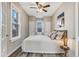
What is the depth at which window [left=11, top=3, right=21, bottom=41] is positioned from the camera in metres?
3.86

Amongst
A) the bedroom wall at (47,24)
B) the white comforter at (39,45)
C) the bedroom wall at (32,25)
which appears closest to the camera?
the white comforter at (39,45)

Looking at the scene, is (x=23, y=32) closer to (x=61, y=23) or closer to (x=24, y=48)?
(x=24, y=48)

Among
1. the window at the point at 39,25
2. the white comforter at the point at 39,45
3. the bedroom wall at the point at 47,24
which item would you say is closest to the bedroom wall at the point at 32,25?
the window at the point at 39,25

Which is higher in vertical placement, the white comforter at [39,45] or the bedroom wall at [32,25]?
the bedroom wall at [32,25]

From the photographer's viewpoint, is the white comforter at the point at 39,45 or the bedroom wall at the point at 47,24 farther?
the bedroom wall at the point at 47,24

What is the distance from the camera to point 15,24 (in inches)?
163


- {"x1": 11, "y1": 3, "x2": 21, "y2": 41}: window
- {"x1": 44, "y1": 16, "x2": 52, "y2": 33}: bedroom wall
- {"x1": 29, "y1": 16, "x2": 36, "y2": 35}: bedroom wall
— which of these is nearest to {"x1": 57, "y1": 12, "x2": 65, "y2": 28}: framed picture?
{"x1": 44, "y1": 16, "x2": 52, "y2": 33}: bedroom wall

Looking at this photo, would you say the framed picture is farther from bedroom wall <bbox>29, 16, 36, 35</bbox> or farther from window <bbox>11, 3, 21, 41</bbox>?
window <bbox>11, 3, 21, 41</bbox>

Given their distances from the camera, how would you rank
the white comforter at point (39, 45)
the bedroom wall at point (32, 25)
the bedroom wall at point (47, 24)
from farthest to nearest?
the bedroom wall at point (32, 25)
the bedroom wall at point (47, 24)
the white comforter at point (39, 45)

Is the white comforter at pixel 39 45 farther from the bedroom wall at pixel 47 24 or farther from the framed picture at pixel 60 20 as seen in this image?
the framed picture at pixel 60 20

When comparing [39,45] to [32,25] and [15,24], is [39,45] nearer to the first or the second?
[32,25]

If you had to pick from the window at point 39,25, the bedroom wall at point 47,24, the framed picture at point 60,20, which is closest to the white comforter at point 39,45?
the bedroom wall at point 47,24

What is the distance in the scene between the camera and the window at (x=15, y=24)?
3.86 m

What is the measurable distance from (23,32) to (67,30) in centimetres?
174
